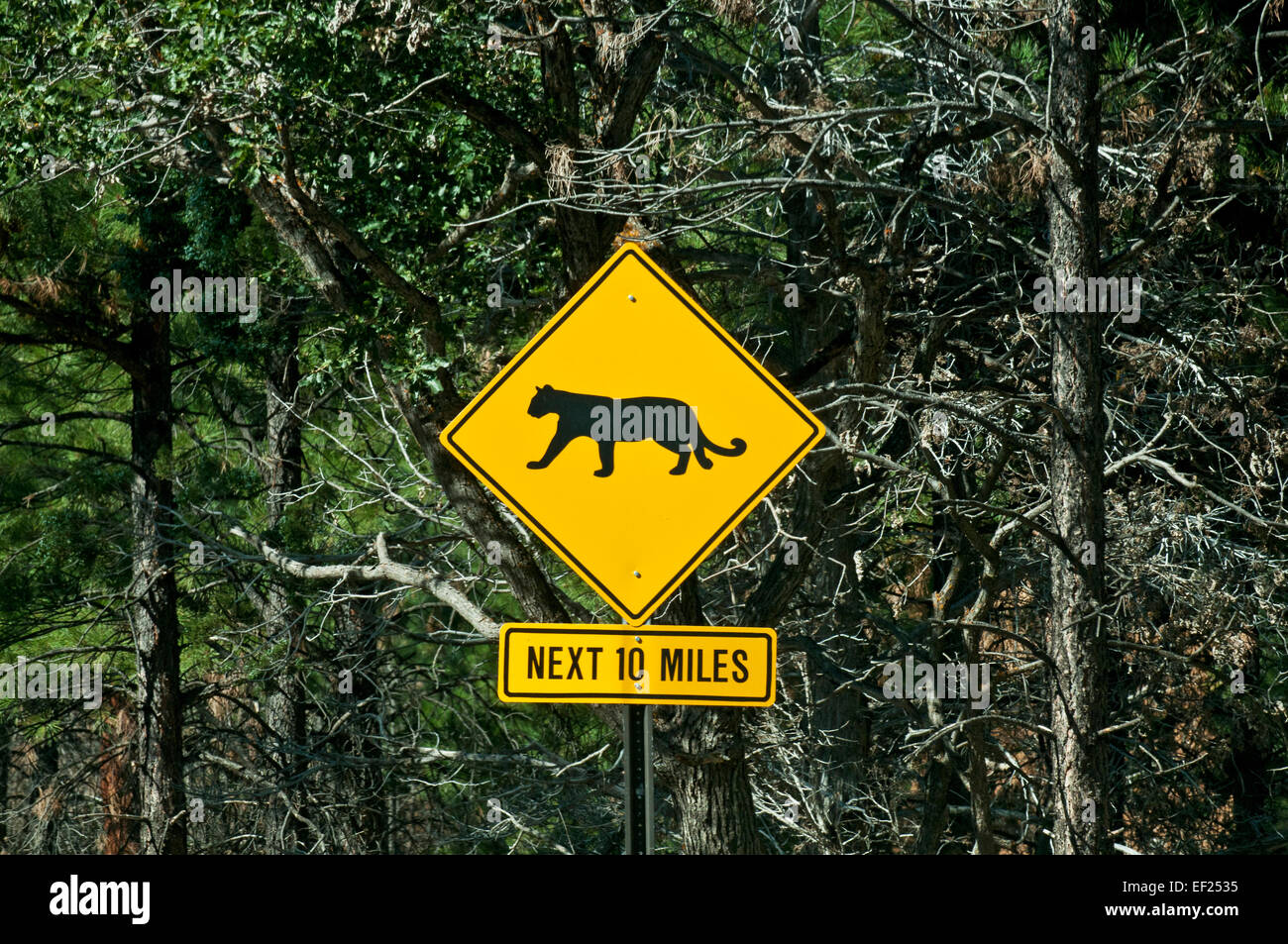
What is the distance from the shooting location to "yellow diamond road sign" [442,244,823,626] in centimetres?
480

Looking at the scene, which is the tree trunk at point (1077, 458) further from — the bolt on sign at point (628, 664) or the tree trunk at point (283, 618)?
the tree trunk at point (283, 618)

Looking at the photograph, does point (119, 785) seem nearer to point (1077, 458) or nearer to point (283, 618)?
point (283, 618)

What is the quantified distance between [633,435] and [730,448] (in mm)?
343

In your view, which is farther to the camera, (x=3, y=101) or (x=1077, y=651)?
(x=3, y=101)

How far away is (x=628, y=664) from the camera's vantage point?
4.54 m

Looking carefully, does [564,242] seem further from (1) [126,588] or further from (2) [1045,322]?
(1) [126,588]

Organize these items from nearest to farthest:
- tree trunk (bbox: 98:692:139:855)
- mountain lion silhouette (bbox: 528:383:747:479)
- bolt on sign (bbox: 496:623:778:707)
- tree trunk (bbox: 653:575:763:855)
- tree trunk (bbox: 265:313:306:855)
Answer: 1. bolt on sign (bbox: 496:623:778:707)
2. mountain lion silhouette (bbox: 528:383:747:479)
3. tree trunk (bbox: 653:575:763:855)
4. tree trunk (bbox: 265:313:306:855)
5. tree trunk (bbox: 98:692:139:855)

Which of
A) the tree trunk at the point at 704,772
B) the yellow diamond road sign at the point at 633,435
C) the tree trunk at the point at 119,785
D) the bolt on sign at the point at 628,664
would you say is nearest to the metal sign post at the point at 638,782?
the bolt on sign at the point at 628,664

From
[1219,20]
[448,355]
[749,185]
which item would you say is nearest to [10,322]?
[448,355]

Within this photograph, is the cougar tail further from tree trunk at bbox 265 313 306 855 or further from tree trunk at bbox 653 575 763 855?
tree trunk at bbox 265 313 306 855

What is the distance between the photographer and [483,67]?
389 inches

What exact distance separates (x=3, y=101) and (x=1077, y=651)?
7712mm

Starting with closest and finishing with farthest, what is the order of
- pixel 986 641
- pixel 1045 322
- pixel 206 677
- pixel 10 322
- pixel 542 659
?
pixel 542 659
pixel 1045 322
pixel 986 641
pixel 10 322
pixel 206 677

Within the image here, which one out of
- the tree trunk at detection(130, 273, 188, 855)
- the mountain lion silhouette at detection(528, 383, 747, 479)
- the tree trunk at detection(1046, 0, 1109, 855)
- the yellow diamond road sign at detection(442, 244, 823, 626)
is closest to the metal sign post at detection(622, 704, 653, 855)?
the yellow diamond road sign at detection(442, 244, 823, 626)
